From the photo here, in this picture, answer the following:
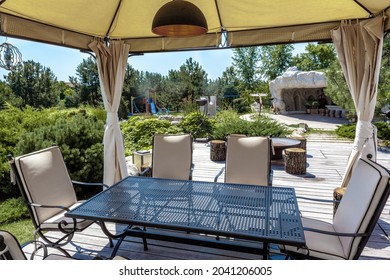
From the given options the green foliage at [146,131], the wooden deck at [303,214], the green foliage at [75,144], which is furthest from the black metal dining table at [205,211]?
the green foliage at [146,131]

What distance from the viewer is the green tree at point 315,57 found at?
77.6 feet

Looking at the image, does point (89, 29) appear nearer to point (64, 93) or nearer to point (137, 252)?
point (137, 252)

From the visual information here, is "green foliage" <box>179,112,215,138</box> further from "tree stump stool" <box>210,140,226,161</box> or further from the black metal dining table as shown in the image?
the black metal dining table

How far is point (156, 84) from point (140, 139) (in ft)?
49.5

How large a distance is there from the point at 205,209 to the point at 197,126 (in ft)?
22.7

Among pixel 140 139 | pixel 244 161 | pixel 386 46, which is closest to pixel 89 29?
pixel 244 161

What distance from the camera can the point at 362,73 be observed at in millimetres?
3311

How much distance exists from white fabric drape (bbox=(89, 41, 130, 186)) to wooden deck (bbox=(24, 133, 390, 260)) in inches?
36.8

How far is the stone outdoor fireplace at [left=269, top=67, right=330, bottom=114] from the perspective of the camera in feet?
54.3

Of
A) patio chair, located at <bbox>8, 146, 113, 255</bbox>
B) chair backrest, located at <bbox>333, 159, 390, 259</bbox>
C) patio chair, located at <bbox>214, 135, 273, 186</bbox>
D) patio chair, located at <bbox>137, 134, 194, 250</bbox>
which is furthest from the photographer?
patio chair, located at <bbox>137, 134, 194, 250</bbox>

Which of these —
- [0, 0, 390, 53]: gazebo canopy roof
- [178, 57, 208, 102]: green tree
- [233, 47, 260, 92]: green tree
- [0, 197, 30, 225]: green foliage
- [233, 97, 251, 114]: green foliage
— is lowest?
[0, 197, 30, 225]: green foliage

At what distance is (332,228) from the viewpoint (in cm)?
227

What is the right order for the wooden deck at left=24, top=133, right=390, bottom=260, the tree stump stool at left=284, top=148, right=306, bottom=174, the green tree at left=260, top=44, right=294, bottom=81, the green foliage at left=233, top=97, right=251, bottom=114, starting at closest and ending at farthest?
the wooden deck at left=24, top=133, right=390, bottom=260, the tree stump stool at left=284, top=148, right=306, bottom=174, the green foliage at left=233, top=97, right=251, bottom=114, the green tree at left=260, top=44, right=294, bottom=81

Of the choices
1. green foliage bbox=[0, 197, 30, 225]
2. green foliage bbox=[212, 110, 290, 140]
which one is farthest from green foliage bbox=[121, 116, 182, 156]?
green foliage bbox=[0, 197, 30, 225]
